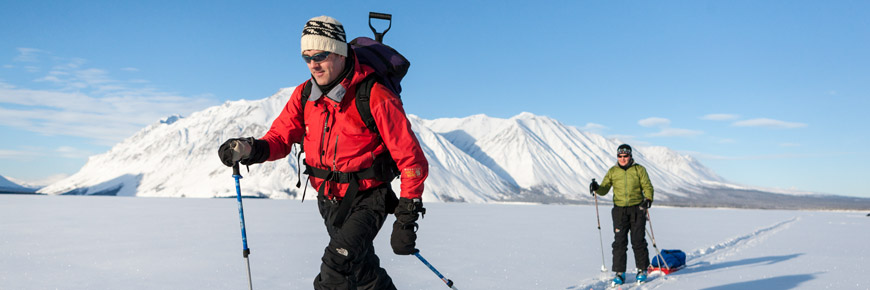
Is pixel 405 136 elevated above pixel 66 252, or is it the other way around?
pixel 405 136

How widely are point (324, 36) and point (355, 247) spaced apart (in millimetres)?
1421

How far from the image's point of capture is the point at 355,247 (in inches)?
143

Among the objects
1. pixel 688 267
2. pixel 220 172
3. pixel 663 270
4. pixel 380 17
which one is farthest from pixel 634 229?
pixel 220 172

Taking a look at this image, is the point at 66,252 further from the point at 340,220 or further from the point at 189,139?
the point at 189,139

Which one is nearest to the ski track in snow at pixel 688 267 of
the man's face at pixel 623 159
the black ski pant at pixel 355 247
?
the man's face at pixel 623 159

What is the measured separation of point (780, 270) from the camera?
30.6ft

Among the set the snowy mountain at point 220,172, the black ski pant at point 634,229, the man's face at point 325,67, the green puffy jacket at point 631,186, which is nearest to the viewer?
the man's face at point 325,67

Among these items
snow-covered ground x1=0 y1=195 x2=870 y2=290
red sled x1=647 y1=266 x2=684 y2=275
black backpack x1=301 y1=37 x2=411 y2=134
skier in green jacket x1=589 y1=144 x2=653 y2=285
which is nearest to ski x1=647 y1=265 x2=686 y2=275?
red sled x1=647 y1=266 x2=684 y2=275

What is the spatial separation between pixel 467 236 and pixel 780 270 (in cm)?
721

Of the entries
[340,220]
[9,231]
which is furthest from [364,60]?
[9,231]

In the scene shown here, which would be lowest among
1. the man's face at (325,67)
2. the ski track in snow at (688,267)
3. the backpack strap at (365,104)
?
the ski track in snow at (688,267)

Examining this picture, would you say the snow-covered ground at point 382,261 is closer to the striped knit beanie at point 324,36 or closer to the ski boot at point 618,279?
the ski boot at point 618,279

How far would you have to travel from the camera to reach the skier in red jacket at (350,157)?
11.8 feet

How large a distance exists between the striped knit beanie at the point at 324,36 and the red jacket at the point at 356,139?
0.17m
